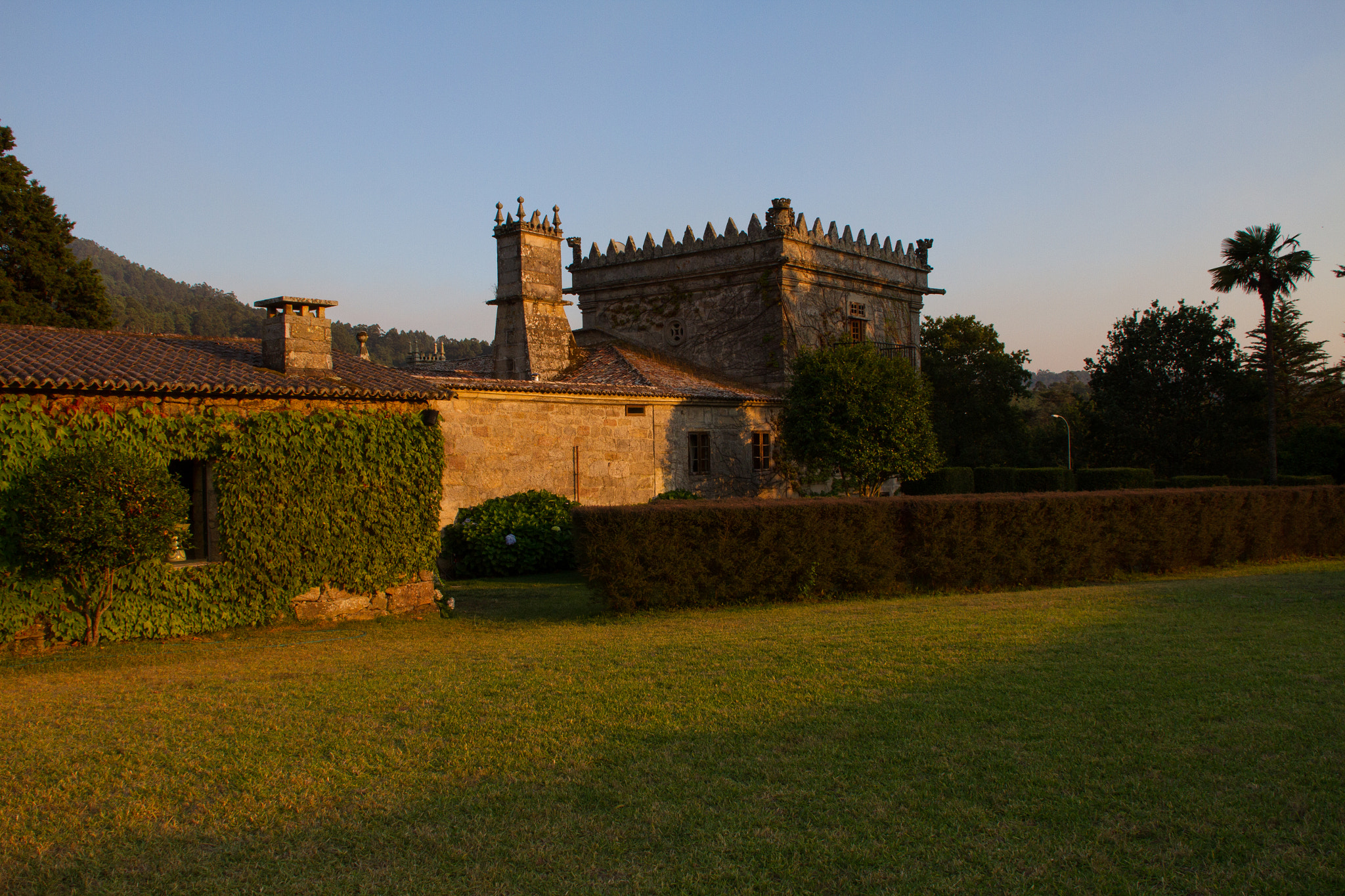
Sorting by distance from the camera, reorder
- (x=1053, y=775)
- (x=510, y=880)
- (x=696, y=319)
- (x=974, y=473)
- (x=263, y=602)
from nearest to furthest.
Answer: (x=510, y=880)
(x=1053, y=775)
(x=263, y=602)
(x=696, y=319)
(x=974, y=473)

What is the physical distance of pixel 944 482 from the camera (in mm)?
31953

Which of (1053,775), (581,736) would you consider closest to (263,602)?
(581,736)

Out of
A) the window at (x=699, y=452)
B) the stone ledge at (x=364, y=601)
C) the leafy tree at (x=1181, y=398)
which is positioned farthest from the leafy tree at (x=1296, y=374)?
the stone ledge at (x=364, y=601)

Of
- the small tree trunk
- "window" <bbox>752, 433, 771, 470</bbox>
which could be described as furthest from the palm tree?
"window" <bbox>752, 433, 771, 470</bbox>

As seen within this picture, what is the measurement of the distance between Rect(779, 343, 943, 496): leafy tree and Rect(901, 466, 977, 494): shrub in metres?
7.21

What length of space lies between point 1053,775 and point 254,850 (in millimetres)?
4471

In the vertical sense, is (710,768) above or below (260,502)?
below

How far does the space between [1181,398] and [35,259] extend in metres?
44.0

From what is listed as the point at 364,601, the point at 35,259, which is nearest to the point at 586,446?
the point at 364,601

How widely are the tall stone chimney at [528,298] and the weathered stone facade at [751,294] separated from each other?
5.39 meters

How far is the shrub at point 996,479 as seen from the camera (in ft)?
109

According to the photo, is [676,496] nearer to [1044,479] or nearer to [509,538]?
[509,538]

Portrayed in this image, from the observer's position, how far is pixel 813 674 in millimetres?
8055

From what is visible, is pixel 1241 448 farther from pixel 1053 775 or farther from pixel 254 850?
pixel 254 850
